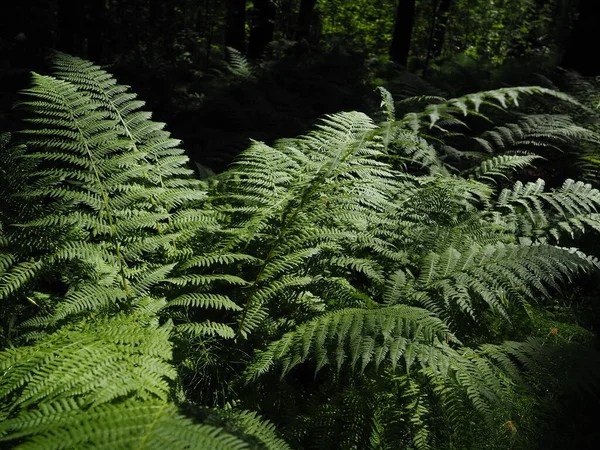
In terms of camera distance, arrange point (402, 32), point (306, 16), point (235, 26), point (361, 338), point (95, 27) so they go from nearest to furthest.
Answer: point (361, 338) < point (95, 27) < point (235, 26) < point (306, 16) < point (402, 32)

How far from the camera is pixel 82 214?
5.95ft

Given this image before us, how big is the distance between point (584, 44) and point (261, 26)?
18.0ft

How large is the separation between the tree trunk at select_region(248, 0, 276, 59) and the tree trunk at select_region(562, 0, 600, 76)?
491 cm

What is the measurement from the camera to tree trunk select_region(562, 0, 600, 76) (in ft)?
18.4

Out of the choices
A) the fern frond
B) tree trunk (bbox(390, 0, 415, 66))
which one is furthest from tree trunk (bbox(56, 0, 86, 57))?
tree trunk (bbox(390, 0, 415, 66))

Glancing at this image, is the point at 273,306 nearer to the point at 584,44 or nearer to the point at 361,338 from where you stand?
the point at 361,338

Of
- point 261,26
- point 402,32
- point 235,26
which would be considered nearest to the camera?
point 235,26

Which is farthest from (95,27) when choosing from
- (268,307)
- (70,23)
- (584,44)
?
(584,44)

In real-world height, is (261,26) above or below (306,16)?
below

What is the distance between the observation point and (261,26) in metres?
9.09

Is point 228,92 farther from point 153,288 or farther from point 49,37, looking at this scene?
point 153,288

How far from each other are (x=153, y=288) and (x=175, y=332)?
0.33m

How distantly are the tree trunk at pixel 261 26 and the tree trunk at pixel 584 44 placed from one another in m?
4.91

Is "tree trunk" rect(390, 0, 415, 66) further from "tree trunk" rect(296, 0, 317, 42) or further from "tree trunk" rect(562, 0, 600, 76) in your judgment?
"tree trunk" rect(562, 0, 600, 76)
